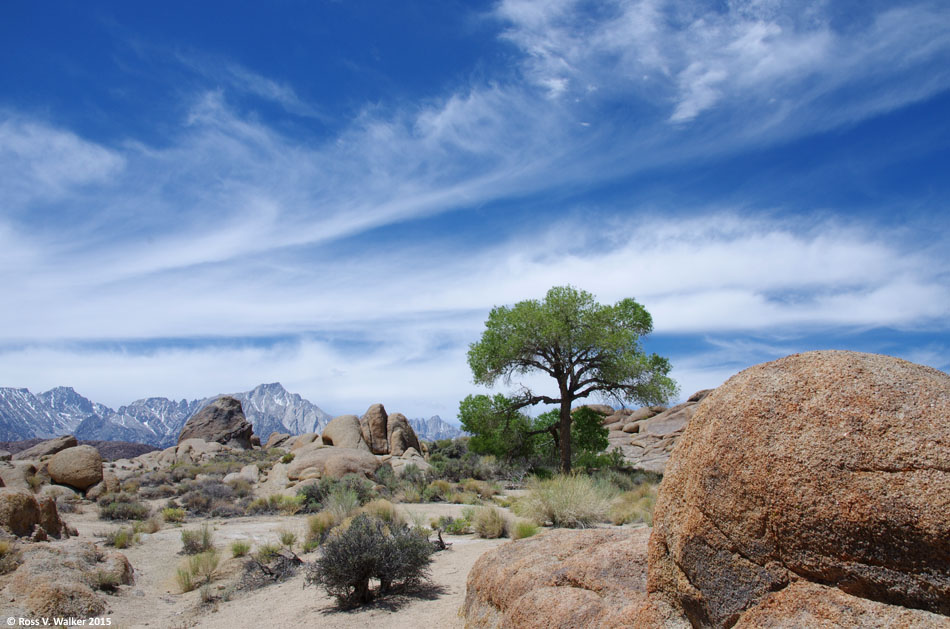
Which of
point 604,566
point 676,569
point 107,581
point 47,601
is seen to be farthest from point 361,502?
point 676,569

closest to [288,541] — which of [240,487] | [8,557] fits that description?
[8,557]

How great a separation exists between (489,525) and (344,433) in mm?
21530

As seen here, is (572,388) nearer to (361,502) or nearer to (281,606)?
(361,502)

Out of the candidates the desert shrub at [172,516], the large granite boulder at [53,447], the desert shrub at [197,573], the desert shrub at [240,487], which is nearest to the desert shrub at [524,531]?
the desert shrub at [197,573]

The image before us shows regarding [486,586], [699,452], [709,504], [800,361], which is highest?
[800,361]

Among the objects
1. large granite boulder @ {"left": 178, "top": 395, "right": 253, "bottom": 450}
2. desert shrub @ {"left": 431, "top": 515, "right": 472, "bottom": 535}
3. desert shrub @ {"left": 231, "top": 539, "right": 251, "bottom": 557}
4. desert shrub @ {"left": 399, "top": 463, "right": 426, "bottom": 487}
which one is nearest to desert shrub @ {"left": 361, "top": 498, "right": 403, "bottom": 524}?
desert shrub @ {"left": 431, "top": 515, "right": 472, "bottom": 535}

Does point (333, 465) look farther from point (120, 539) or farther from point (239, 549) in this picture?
point (239, 549)

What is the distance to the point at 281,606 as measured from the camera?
8.41m

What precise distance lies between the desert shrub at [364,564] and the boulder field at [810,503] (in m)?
5.34

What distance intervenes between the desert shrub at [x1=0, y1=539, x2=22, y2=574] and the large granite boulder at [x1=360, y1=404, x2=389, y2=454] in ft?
74.8

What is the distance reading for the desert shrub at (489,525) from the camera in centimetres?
1195

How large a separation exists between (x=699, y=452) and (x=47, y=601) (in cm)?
935

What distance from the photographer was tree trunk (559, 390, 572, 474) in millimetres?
22391

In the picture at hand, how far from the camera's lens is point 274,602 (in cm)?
867
